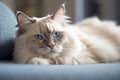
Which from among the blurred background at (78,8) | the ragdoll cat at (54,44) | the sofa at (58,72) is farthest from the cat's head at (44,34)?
the blurred background at (78,8)

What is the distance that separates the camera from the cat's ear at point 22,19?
53.3 inches

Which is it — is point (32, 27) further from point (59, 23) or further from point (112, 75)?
point (112, 75)

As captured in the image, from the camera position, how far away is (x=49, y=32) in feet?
4.39

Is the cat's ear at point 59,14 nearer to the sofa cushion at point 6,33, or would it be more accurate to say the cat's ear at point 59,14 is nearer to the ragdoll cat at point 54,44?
the ragdoll cat at point 54,44

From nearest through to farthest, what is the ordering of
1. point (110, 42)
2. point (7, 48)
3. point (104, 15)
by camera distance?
point (7, 48), point (110, 42), point (104, 15)

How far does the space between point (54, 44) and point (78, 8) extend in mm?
2017

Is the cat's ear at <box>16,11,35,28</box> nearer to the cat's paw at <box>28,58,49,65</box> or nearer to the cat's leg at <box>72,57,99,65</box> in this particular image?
the cat's paw at <box>28,58,49,65</box>

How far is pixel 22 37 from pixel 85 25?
60cm

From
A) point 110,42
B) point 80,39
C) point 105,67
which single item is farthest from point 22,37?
point 110,42

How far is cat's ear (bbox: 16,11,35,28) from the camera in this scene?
4.44 feet

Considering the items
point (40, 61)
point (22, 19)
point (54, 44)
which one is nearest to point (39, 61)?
point (40, 61)

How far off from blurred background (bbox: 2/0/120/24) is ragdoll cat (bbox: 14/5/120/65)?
1.61 m

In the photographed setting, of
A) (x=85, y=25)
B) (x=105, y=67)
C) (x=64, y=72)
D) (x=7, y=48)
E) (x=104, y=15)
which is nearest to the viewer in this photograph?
(x=64, y=72)

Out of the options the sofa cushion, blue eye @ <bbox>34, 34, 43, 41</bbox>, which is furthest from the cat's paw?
the sofa cushion
